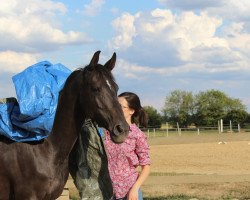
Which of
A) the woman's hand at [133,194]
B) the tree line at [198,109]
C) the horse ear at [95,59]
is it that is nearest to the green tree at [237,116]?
the tree line at [198,109]

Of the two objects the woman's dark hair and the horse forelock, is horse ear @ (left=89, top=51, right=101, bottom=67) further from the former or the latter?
the woman's dark hair

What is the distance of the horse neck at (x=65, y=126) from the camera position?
4.43 metres

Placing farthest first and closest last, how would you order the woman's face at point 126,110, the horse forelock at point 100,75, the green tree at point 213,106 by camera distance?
the green tree at point 213,106 < the woman's face at point 126,110 < the horse forelock at point 100,75

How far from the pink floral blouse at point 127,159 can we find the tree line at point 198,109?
2574 inches

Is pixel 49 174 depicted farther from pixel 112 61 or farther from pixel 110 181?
pixel 112 61

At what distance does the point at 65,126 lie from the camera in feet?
14.7

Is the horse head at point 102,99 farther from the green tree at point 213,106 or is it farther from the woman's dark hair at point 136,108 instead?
the green tree at point 213,106

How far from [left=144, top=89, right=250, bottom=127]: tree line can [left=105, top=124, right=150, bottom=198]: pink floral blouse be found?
65.4 m

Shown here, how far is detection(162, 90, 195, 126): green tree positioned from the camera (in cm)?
8075

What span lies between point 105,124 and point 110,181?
0.82 meters

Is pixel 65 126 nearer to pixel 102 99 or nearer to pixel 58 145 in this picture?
pixel 58 145

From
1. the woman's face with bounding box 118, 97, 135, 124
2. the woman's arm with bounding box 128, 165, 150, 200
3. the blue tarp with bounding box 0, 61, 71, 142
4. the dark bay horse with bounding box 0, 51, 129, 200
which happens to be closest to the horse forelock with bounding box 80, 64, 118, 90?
the dark bay horse with bounding box 0, 51, 129, 200

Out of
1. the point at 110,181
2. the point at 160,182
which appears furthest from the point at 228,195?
the point at 110,181

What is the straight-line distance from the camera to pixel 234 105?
78.9 metres
